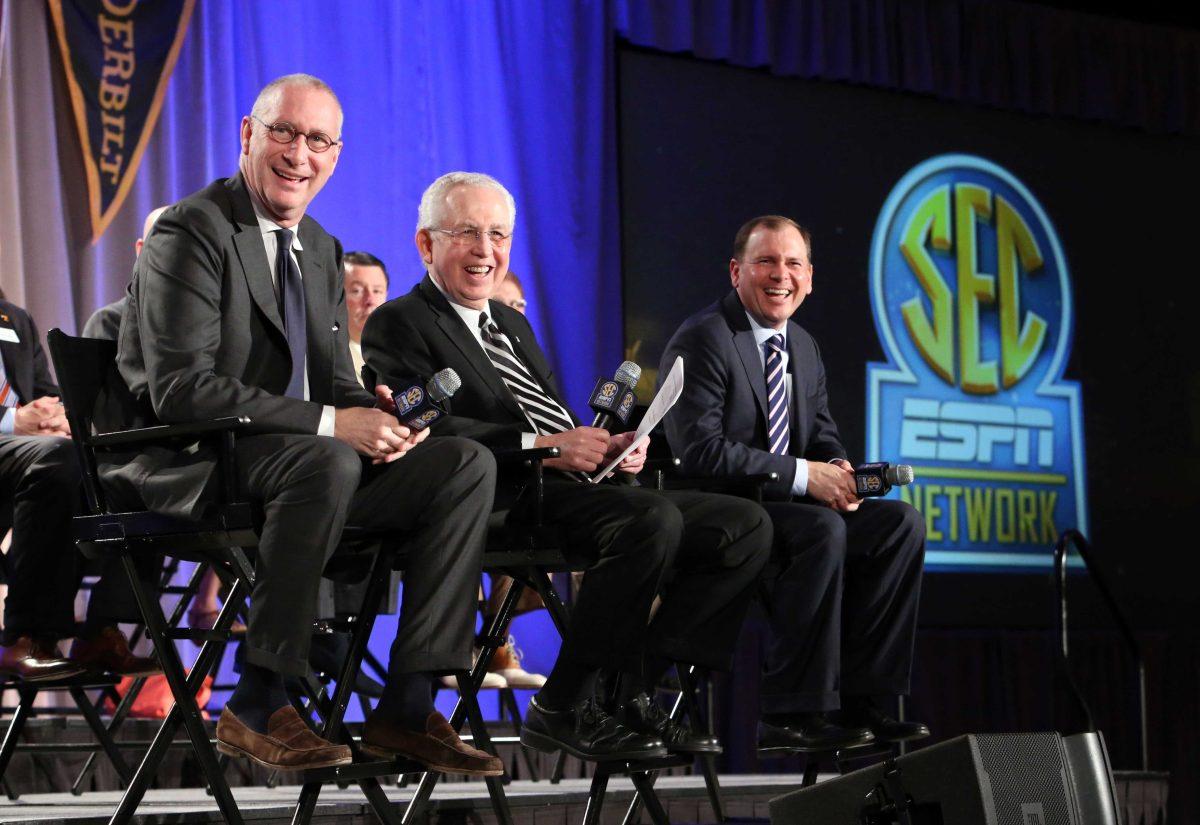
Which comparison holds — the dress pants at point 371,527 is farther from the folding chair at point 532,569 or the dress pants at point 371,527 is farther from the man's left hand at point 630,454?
the man's left hand at point 630,454

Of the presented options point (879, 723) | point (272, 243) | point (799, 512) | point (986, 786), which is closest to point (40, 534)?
point (272, 243)

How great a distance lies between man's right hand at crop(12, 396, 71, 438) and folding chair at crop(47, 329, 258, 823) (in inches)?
36.8

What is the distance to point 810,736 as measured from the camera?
3.24 meters

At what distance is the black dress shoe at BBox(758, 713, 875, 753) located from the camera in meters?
3.22

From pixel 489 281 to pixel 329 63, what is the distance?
2846 mm

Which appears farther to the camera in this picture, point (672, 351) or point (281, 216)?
point (672, 351)

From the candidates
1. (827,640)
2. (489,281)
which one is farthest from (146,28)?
(827,640)

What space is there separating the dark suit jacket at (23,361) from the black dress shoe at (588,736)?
199 centimetres

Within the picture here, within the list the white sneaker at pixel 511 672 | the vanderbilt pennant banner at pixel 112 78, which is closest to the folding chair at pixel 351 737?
the white sneaker at pixel 511 672

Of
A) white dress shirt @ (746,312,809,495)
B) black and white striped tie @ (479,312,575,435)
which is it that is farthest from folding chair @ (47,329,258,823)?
white dress shirt @ (746,312,809,495)

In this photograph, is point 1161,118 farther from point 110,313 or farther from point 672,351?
point 110,313

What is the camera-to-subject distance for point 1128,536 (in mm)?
7480

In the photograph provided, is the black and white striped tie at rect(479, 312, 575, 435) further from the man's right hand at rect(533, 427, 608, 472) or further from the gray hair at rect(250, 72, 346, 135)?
the gray hair at rect(250, 72, 346, 135)

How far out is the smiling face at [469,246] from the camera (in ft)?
10.8
